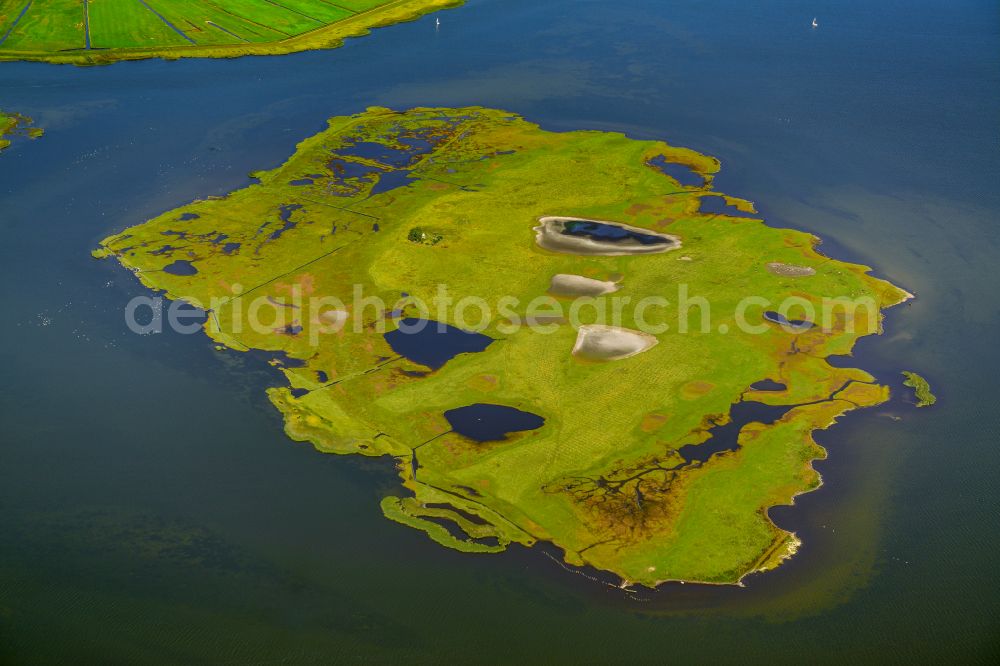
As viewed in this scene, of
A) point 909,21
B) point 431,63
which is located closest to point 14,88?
point 431,63

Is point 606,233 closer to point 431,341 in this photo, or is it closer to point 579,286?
point 579,286

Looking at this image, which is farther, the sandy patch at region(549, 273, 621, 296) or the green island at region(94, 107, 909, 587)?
the sandy patch at region(549, 273, 621, 296)

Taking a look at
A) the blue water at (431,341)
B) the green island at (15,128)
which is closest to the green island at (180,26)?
the green island at (15,128)

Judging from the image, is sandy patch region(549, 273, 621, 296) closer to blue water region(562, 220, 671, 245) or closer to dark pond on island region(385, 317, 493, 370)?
blue water region(562, 220, 671, 245)

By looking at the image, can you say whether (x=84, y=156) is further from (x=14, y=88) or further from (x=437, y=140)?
(x=437, y=140)

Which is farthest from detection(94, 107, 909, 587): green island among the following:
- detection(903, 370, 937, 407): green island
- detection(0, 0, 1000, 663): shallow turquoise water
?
detection(0, 0, 1000, 663): shallow turquoise water

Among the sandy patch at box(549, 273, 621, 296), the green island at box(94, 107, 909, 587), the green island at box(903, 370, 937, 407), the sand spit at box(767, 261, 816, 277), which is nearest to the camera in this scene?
the green island at box(94, 107, 909, 587)
